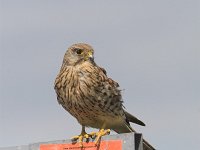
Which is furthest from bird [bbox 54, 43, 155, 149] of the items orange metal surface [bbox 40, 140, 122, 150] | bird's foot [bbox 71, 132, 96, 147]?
orange metal surface [bbox 40, 140, 122, 150]

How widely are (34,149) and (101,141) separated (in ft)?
2.61

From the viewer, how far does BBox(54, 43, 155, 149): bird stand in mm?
7378

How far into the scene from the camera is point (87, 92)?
7359mm

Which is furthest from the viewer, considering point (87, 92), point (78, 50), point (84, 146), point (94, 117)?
point (78, 50)

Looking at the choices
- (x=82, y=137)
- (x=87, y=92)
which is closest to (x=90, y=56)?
(x=87, y=92)

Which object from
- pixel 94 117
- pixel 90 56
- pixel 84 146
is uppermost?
pixel 90 56

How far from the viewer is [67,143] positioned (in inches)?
257

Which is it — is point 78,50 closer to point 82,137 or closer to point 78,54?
point 78,54

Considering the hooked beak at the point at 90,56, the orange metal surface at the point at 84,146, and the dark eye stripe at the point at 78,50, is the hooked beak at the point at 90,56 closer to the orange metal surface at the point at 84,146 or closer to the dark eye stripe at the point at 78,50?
the dark eye stripe at the point at 78,50

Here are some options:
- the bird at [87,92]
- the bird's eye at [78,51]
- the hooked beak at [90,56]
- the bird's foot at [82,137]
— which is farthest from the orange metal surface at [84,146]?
the bird's eye at [78,51]

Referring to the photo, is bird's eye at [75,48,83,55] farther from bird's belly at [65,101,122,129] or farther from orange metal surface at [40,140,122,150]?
orange metal surface at [40,140,122,150]

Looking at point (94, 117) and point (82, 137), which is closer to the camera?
point (82, 137)

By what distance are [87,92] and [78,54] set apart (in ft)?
1.87

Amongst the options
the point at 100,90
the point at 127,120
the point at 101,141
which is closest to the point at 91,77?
the point at 100,90
